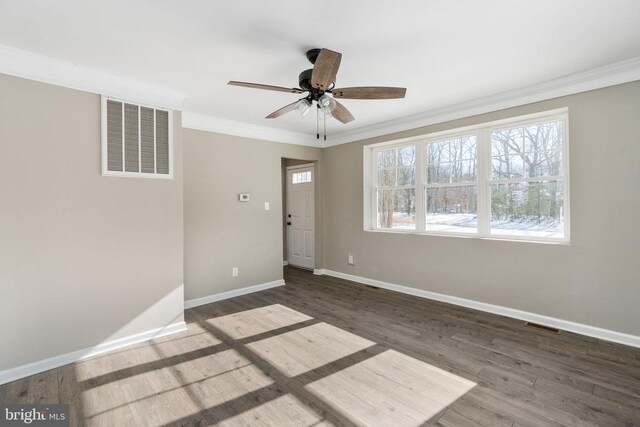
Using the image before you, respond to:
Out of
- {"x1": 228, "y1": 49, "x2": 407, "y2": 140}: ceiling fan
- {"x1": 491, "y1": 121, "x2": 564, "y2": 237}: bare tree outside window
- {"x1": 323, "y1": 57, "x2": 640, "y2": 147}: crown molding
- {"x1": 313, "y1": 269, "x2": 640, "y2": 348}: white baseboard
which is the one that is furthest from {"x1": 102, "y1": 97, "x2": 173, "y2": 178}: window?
A: {"x1": 491, "y1": 121, "x2": 564, "y2": 237}: bare tree outside window

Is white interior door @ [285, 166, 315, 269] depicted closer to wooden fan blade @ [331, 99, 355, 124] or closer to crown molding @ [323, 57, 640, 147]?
crown molding @ [323, 57, 640, 147]

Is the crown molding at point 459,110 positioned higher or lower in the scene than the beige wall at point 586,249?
higher

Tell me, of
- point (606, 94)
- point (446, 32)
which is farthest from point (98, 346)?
point (606, 94)

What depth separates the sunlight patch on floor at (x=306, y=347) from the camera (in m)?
2.58

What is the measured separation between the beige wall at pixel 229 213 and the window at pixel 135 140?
79 centimetres

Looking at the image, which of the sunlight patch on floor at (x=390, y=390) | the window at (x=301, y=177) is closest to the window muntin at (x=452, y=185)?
the sunlight patch on floor at (x=390, y=390)

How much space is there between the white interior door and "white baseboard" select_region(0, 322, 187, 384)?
308 centimetres

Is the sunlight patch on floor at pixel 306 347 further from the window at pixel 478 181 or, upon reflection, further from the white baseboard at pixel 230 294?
the window at pixel 478 181

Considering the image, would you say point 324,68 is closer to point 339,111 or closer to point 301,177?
point 339,111

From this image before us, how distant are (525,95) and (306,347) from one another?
3.53m

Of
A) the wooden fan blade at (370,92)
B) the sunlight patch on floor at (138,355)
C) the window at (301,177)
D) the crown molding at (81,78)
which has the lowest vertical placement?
the sunlight patch on floor at (138,355)

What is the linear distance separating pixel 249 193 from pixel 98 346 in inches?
101

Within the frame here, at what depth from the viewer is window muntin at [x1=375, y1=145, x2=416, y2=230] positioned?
4.60 meters

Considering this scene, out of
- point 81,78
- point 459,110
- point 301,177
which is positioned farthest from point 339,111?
point 301,177
